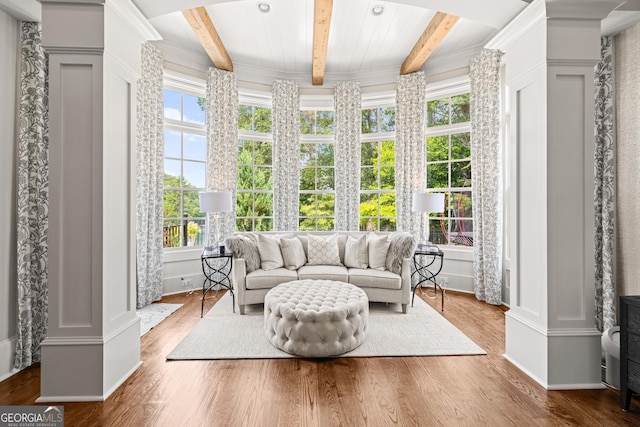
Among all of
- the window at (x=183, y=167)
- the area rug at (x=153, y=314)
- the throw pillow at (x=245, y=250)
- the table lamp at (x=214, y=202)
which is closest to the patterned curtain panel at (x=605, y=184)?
the throw pillow at (x=245, y=250)

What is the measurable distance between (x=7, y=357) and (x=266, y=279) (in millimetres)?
2269

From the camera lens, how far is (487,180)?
4605 mm

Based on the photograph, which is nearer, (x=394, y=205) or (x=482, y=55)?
(x=482, y=55)

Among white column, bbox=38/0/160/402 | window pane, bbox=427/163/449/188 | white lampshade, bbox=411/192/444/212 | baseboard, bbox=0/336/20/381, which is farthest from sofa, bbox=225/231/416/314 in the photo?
baseboard, bbox=0/336/20/381

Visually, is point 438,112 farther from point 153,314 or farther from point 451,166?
point 153,314

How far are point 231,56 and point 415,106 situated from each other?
2.97 meters

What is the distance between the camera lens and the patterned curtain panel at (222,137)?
5.13 metres

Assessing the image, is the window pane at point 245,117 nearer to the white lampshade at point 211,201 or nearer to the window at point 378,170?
the white lampshade at point 211,201

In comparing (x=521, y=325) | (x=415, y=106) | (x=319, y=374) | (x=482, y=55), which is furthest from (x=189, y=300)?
(x=482, y=55)

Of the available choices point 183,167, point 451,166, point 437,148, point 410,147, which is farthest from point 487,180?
point 183,167

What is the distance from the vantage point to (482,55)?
4.66 m

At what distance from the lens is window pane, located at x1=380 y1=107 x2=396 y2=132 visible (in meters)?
5.69

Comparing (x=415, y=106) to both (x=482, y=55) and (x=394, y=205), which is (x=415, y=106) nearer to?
(x=482, y=55)

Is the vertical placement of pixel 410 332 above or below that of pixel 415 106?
below
